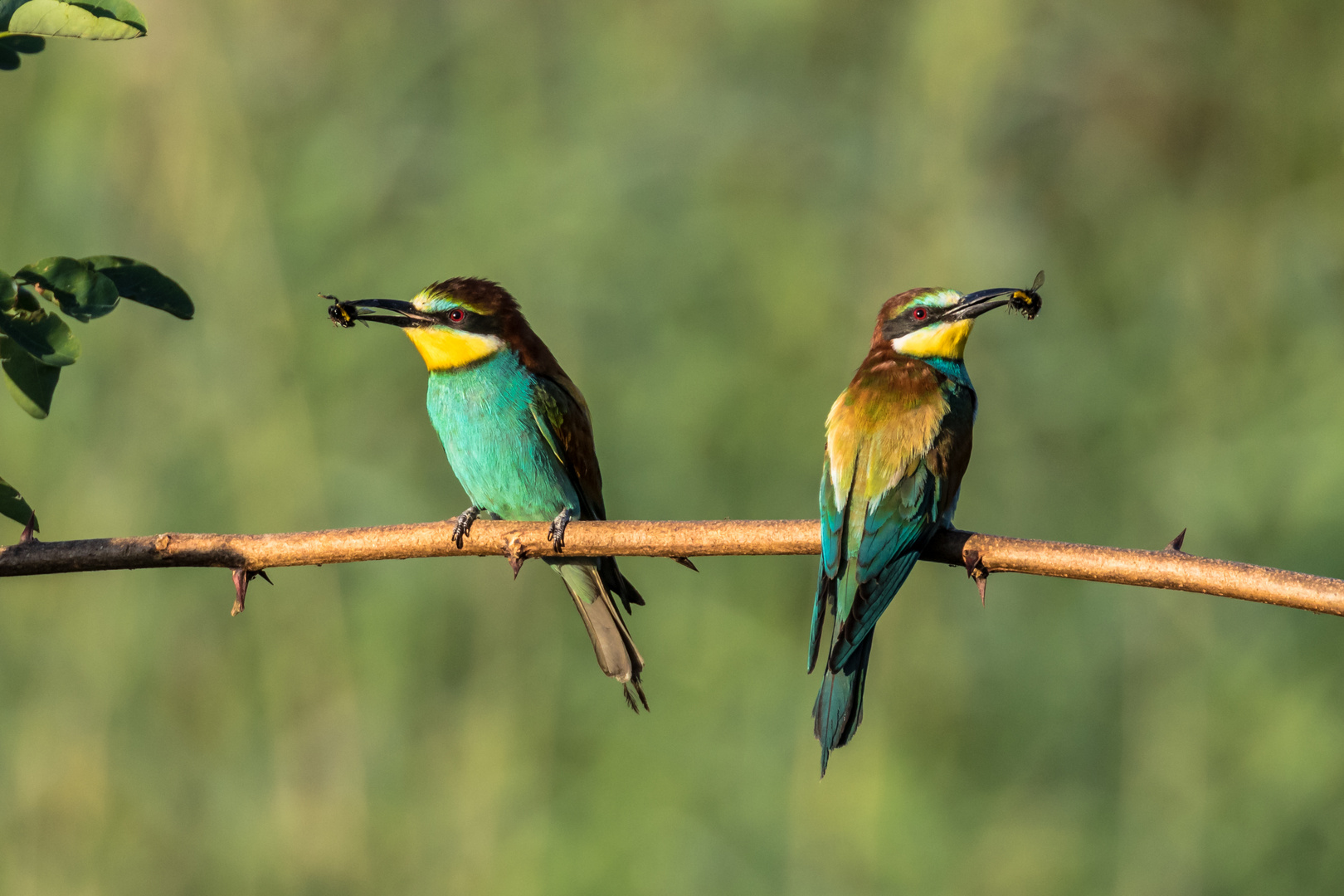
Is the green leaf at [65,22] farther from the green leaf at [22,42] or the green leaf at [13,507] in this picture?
the green leaf at [13,507]

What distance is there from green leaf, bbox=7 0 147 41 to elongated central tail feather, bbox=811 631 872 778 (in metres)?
1.24

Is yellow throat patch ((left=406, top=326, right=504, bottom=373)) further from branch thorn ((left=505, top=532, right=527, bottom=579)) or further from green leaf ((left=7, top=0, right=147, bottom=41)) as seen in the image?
green leaf ((left=7, top=0, right=147, bottom=41))

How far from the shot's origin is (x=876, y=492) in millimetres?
2078

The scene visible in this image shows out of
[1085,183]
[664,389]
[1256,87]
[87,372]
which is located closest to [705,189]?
[664,389]

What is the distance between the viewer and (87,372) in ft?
12.1

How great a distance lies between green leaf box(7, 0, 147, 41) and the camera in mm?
1465

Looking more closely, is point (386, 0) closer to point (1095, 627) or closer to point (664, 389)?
point (664, 389)

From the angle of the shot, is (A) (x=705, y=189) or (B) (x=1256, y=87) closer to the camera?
(B) (x=1256, y=87)

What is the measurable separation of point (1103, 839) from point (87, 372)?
9.53 feet

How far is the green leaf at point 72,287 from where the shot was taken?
1527 mm

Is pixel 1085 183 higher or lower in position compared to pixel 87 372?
higher

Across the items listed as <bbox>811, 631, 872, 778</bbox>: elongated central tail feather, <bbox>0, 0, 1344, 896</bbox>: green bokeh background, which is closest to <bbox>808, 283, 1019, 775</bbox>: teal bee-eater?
<bbox>811, 631, 872, 778</bbox>: elongated central tail feather

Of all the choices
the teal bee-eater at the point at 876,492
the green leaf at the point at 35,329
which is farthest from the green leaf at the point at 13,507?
the teal bee-eater at the point at 876,492

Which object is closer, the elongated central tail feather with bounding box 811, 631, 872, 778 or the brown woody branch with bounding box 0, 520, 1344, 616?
the brown woody branch with bounding box 0, 520, 1344, 616
